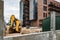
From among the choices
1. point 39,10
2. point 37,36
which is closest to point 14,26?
point 37,36

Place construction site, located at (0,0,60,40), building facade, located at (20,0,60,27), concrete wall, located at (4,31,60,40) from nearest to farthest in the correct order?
concrete wall, located at (4,31,60,40) < construction site, located at (0,0,60,40) < building facade, located at (20,0,60,27)

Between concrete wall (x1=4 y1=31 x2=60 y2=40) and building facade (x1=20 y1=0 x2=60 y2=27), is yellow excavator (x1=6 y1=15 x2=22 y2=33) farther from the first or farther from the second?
building facade (x1=20 y1=0 x2=60 y2=27)

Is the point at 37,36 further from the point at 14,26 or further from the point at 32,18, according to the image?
the point at 32,18

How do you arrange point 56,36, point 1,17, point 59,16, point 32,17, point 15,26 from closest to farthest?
point 1,17 < point 56,36 < point 59,16 < point 15,26 < point 32,17

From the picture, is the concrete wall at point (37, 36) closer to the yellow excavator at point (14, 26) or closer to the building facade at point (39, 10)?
the yellow excavator at point (14, 26)

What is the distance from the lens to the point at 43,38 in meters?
5.66

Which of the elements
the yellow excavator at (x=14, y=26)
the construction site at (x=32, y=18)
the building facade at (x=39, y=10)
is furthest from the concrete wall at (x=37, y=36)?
the building facade at (x=39, y=10)

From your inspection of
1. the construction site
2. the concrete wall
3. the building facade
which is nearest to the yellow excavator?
the construction site

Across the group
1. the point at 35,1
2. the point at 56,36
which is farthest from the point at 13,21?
the point at 35,1

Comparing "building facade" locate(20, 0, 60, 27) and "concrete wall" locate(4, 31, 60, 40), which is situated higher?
"building facade" locate(20, 0, 60, 27)

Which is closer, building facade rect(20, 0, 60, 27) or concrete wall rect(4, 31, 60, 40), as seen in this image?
concrete wall rect(4, 31, 60, 40)

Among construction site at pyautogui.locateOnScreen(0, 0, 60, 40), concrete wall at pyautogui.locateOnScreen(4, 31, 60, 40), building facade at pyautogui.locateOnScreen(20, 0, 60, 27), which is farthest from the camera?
building facade at pyautogui.locateOnScreen(20, 0, 60, 27)

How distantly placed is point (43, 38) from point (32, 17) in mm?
24889

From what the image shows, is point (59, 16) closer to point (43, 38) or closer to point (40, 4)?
point (43, 38)
